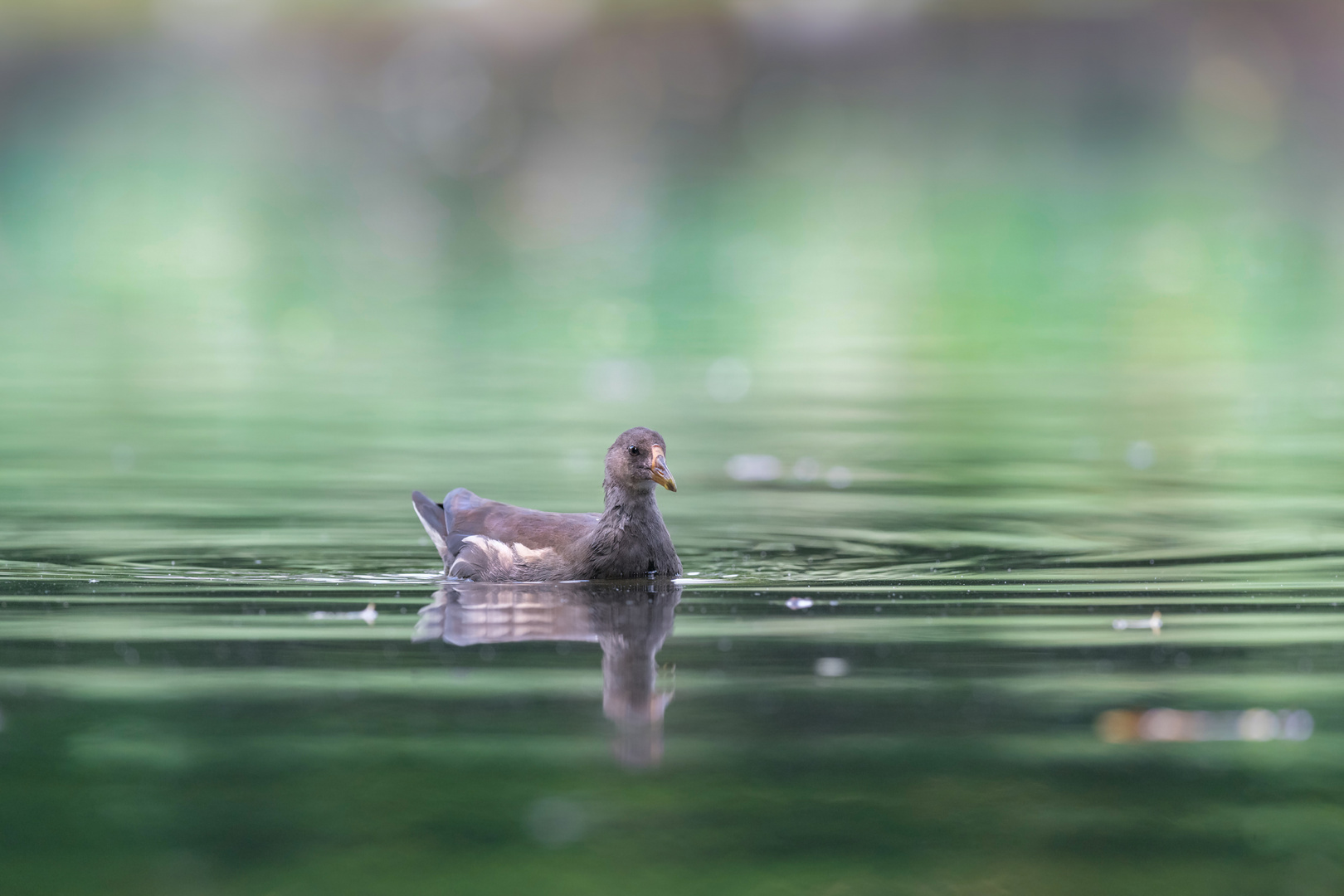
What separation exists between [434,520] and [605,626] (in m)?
2.31

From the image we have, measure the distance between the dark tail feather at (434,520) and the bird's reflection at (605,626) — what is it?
666mm

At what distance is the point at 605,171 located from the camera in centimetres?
6016

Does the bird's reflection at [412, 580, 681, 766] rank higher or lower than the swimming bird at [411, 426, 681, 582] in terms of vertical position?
lower

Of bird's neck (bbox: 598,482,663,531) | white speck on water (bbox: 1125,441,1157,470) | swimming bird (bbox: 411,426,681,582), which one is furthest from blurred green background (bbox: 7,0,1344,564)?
bird's neck (bbox: 598,482,663,531)

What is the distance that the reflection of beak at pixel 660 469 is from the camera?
1016cm

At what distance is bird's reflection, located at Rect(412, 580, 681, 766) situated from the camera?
707cm

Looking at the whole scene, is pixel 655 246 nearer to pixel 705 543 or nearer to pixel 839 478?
pixel 839 478

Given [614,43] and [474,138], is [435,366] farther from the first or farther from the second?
[614,43]

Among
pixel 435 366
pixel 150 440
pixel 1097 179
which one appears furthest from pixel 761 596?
pixel 1097 179

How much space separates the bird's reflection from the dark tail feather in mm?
666

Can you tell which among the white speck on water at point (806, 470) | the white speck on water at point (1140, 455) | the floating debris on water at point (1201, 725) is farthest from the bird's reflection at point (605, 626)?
the white speck on water at point (1140, 455)

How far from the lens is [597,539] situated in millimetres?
10188

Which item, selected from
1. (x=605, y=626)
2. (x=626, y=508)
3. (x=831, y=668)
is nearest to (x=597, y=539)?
(x=626, y=508)

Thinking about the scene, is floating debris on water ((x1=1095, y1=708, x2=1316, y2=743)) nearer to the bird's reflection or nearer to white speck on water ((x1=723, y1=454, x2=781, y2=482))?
the bird's reflection
